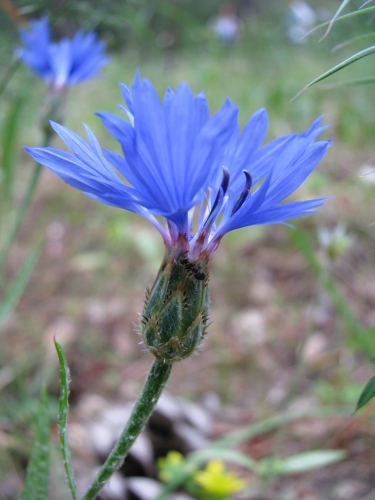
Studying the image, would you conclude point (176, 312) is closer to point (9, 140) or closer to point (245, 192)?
point (245, 192)

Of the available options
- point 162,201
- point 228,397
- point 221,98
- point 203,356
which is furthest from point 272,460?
point 221,98

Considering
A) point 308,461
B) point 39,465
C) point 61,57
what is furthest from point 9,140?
point 308,461

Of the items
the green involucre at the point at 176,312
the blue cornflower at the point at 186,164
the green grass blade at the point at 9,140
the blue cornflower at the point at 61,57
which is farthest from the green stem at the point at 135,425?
the blue cornflower at the point at 61,57

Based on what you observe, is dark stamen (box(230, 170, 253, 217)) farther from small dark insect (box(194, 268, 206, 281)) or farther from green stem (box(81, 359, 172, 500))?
green stem (box(81, 359, 172, 500))

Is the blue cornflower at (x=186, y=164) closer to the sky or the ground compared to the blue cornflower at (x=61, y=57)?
closer to the ground

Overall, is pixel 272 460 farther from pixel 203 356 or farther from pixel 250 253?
pixel 250 253

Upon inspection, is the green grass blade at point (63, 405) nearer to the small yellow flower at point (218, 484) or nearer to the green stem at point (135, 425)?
the green stem at point (135, 425)
